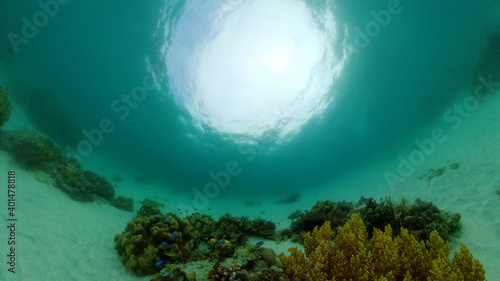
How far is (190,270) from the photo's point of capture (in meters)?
5.24

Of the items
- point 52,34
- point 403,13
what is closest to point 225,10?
point 403,13

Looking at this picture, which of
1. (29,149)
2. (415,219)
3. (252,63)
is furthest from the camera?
(252,63)

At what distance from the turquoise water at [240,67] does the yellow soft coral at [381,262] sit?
18.3m

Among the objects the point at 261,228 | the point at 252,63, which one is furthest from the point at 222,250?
the point at 252,63

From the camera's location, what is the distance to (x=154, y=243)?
6.09 m

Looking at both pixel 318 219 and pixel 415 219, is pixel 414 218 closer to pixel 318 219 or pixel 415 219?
pixel 415 219

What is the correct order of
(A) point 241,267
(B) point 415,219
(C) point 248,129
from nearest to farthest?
(A) point 241,267
(B) point 415,219
(C) point 248,129

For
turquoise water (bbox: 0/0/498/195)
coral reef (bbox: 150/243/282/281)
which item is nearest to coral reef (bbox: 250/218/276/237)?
coral reef (bbox: 150/243/282/281)

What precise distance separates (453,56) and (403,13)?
29.6 ft

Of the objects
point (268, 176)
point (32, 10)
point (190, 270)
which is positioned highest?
point (268, 176)

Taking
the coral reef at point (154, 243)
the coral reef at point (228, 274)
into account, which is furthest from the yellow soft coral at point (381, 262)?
the coral reef at point (154, 243)

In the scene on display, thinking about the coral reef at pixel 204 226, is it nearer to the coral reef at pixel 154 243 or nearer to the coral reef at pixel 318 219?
the coral reef at pixel 154 243

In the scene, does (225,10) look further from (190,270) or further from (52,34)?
(190,270)

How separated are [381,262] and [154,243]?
5531 millimetres
